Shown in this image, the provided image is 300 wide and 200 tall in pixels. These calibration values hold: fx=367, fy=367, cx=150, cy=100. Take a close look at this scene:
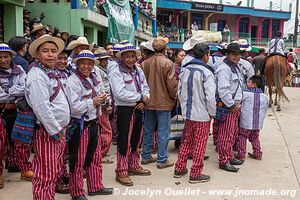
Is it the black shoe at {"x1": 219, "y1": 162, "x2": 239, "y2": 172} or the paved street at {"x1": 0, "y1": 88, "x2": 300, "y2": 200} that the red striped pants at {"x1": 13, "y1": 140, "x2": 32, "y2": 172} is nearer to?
the paved street at {"x1": 0, "y1": 88, "x2": 300, "y2": 200}

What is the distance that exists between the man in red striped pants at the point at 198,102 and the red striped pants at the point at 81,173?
1.23m

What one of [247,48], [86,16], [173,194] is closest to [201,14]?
[86,16]

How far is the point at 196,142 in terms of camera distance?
4.65 meters

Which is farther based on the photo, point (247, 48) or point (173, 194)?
point (247, 48)

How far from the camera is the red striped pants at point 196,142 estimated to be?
462 cm

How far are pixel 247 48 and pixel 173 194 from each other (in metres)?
2.78

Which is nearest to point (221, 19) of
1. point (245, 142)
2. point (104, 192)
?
point (245, 142)

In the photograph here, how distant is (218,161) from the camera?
5750 millimetres

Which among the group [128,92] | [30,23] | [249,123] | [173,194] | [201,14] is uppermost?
[201,14]

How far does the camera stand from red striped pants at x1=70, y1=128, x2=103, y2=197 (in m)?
3.87

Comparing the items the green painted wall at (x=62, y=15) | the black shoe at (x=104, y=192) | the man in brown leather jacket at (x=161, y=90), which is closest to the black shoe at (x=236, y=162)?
the man in brown leather jacket at (x=161, y=90)

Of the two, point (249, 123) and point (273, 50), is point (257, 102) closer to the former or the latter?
point (249, 123)

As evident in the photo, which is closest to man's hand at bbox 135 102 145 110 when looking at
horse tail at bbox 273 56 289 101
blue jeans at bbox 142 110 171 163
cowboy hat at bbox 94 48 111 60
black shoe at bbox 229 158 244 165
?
blue jeans at bbox 142 110 171 163

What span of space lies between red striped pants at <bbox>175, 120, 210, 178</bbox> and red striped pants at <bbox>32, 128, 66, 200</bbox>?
6.03 ft
